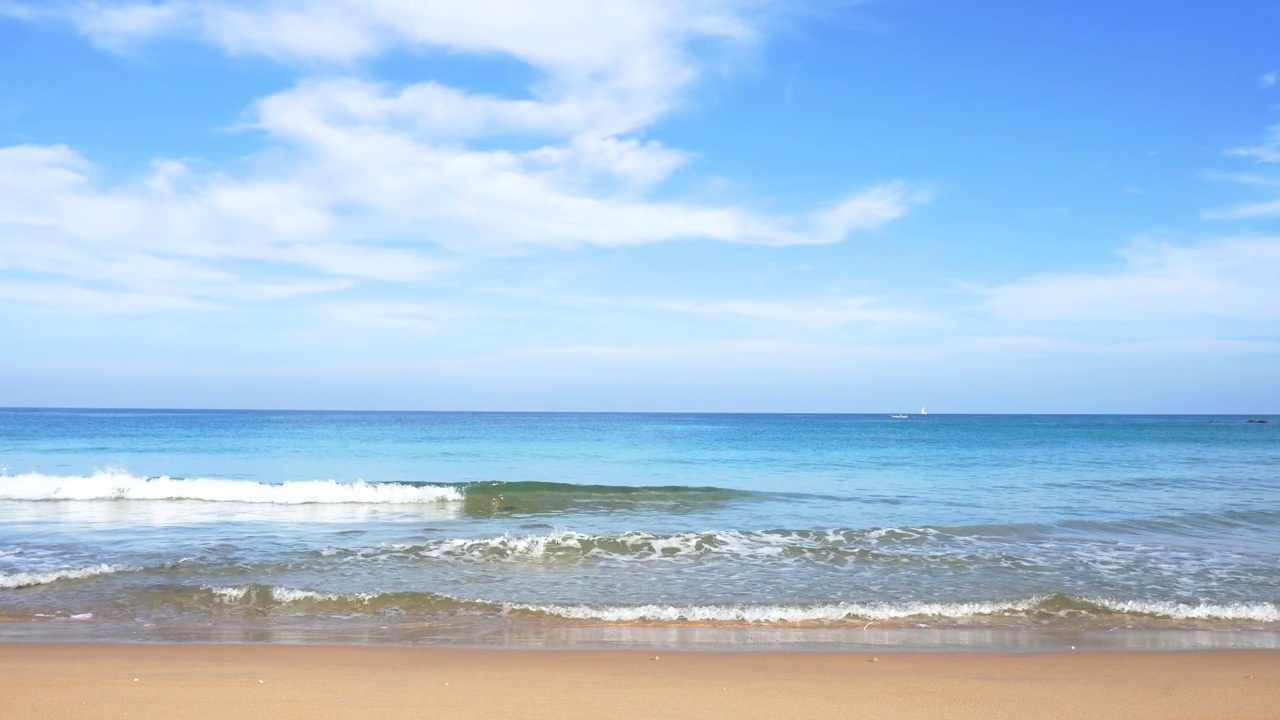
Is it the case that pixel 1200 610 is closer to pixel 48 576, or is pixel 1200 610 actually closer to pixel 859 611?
pixel 859 611

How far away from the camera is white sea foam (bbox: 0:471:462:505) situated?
2077 centimetres

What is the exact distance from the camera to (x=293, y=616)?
28.3ft

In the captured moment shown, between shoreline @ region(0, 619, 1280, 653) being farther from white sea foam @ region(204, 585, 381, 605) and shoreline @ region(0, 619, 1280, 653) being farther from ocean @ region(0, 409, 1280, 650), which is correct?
white sea foam @ region(204, 585, 381, 605)

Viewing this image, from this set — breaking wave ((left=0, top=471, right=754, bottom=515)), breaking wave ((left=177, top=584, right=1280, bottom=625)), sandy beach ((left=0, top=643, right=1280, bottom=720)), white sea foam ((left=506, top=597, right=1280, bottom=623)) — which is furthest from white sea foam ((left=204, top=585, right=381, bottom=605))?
breaking wave ((left=0, top=471, right=754, bottom=515))

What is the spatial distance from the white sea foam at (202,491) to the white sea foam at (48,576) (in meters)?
9.95

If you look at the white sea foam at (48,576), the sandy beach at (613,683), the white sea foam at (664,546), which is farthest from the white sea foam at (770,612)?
the white sea foam at (48,576)

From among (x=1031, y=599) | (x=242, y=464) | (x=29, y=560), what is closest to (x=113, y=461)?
(x=242, y=464)

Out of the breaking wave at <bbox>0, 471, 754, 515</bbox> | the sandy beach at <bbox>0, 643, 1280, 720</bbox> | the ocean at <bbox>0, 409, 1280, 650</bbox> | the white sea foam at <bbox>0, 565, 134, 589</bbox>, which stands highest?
the sandy beach at <bbox>0, 643, 1280, 720</bbox>

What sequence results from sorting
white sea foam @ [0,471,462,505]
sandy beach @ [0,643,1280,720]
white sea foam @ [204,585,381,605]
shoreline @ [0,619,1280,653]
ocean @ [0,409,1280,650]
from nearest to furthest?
sandy beach @ [0,643,1280,720]
shoreline @ [0,619,1280,653]
ocean @ [0,409,1280,650]
white sea foam @ [204,585,381,605]
white sea foam @ [0,471,462,505]

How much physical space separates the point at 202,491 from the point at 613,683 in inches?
751

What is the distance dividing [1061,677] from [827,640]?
6.66 ft

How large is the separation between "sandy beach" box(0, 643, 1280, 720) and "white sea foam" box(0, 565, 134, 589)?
2.94 meters

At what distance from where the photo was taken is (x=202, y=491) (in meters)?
21.5

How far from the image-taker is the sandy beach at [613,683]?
5.48 meters
